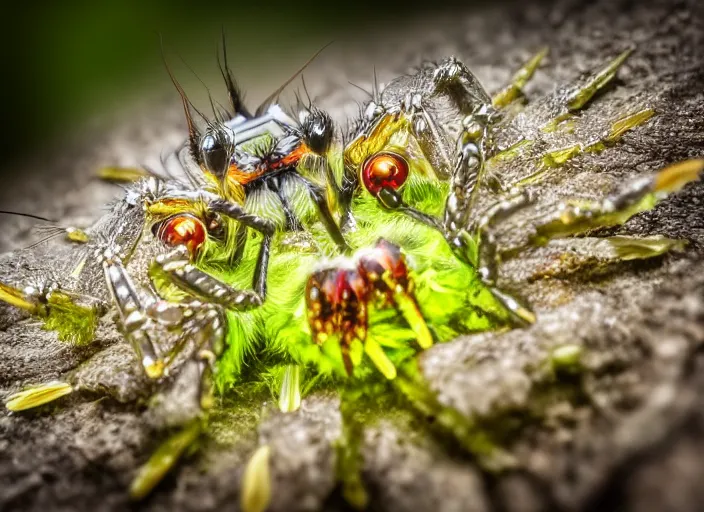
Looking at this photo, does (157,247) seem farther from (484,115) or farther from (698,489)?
(698,489)

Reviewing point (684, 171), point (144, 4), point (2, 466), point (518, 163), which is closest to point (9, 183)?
point (144, 4)

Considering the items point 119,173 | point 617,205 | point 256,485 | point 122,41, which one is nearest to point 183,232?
point 256,485

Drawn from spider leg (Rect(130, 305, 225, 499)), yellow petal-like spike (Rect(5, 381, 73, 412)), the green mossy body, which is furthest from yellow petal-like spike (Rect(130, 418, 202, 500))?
yellow petal-like spike (Rect(5, 381, 73, 412))

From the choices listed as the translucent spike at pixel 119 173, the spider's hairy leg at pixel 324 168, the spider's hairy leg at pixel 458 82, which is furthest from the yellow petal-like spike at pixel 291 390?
the translucent spike at pixel 119 173

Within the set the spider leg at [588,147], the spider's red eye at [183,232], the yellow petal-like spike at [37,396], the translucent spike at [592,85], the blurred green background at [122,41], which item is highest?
the blurred green background at [122,41]

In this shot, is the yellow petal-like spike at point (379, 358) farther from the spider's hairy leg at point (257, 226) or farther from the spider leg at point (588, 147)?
the spider leg at point (588, 147)

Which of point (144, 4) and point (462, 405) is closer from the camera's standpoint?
point (462, 405)

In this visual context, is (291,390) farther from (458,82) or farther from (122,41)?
(122,41)

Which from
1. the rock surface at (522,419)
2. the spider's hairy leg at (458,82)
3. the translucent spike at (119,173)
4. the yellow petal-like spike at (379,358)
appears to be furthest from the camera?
the translucent spike at (119,173)
